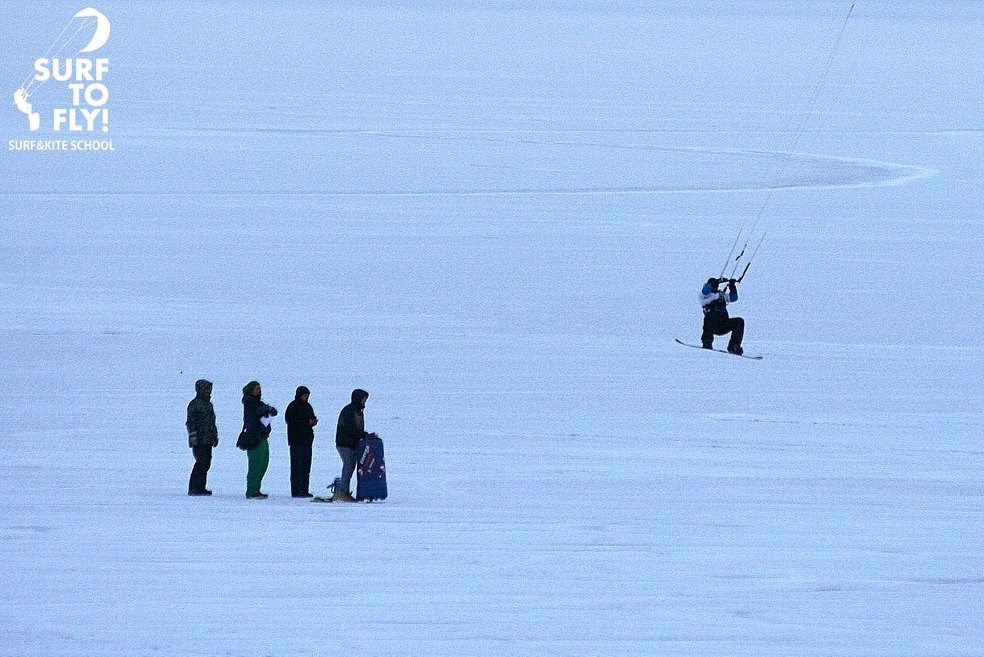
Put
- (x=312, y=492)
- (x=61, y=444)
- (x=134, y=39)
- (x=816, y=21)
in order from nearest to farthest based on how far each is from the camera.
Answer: (x=312, y=492) < (x=61, y=444) < (x=134, y=39) < (x=816, y=21)

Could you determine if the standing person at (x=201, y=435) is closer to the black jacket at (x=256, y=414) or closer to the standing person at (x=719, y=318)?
the black jacket at (x=256, y=414)

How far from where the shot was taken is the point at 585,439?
36.9 feet

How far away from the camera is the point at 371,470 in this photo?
920cm

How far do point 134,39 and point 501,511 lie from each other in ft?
275

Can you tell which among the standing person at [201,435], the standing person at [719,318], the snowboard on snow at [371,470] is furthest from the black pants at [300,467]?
the standing person at [719,318]

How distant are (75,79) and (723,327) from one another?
4344cm

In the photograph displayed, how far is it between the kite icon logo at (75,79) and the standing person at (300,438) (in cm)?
2809

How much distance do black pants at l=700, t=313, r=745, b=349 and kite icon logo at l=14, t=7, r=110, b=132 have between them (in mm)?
24512

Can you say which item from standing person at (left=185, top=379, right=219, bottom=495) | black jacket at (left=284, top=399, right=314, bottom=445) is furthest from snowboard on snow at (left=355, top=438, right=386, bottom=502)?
standing person at (left=185, top=379, right=219, bottom=495)

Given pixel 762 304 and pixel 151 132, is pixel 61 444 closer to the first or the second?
pixel 762 304

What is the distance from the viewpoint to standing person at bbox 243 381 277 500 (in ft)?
30.2

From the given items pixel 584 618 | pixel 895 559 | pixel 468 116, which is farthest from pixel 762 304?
pixel 468 116

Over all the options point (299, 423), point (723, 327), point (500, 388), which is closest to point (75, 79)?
point (723, 327)

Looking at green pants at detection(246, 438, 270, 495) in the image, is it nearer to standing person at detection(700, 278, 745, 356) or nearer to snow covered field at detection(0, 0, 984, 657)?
snow covered field at detection(0, 0, 984, 657)
